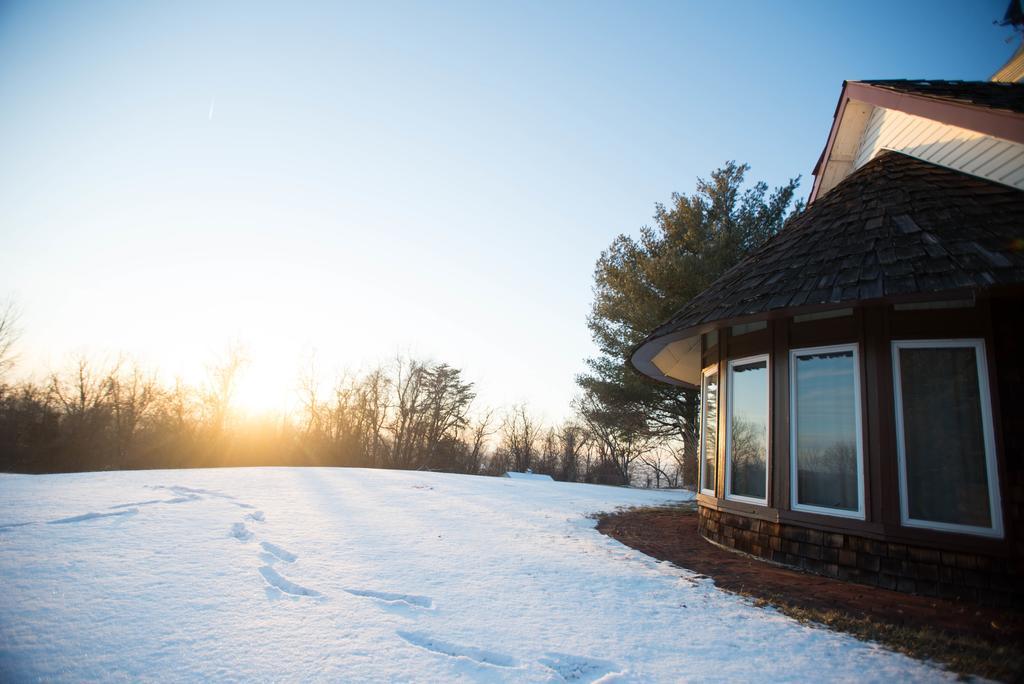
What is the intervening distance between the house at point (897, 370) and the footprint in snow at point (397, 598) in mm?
3896

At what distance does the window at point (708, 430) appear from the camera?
6578mm

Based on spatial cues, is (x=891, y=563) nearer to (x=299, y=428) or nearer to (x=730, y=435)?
(x=730, y=435)

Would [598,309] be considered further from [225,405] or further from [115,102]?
[225,405]

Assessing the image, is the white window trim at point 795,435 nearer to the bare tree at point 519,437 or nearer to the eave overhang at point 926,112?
the eave overhang at point 926,112

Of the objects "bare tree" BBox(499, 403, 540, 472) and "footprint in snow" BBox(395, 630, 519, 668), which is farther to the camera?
"bare tree" BBox(499, 403, 540, 472)

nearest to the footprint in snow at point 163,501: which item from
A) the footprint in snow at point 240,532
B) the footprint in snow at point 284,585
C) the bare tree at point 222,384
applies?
the footprint in snow at point 240,532

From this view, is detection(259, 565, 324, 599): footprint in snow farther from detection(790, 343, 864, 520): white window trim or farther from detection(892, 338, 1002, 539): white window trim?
detection(892, 338, 1002, 539): white window trim

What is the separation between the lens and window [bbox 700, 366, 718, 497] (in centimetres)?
658

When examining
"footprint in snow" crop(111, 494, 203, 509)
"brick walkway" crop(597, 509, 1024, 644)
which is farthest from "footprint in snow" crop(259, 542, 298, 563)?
"brick walkway" crop(597, 509, 1024, 644)

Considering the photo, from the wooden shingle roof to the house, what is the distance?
2cm

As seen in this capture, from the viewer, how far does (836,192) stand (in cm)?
627

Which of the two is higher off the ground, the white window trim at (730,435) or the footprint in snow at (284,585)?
the white window trim at (730,435)

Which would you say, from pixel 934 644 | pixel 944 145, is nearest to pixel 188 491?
pixel 934 644

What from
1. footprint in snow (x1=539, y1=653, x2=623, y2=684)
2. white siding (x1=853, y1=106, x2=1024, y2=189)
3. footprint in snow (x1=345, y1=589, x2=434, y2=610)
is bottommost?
footprint in snow (x1=345, y1=589, x2=434, y2=610)
